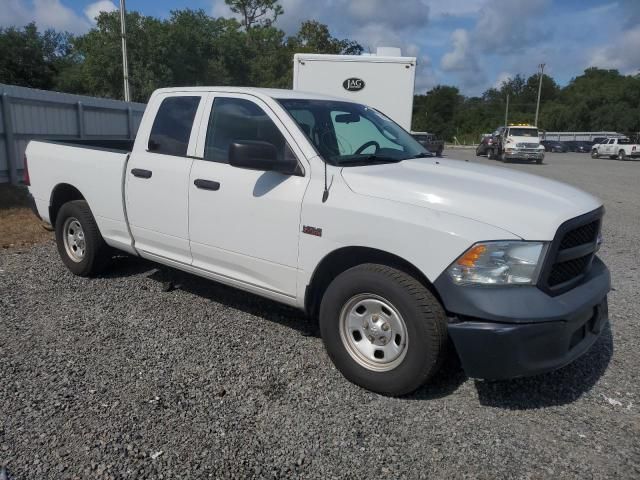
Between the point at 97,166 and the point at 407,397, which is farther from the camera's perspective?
the point at 97,166

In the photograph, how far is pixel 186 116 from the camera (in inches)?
178

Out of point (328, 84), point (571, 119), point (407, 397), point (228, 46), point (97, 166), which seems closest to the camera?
point (407, 397)

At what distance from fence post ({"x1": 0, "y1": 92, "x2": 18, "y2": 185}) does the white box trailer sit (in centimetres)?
563

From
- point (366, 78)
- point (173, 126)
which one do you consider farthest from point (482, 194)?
point (366, 78)

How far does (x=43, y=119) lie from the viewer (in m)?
11.7

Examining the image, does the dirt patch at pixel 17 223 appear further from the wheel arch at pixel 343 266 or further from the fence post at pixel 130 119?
the wheel arch at pixel 343 266

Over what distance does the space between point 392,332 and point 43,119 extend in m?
11.0

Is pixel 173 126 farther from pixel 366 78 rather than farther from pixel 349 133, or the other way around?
pixel 366 78

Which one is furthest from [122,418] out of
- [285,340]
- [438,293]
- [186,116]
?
[186,116]

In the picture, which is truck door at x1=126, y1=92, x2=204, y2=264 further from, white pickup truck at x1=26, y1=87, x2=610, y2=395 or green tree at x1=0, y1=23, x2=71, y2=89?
green tree at x1=0, y1=23, x2=71, y2=89

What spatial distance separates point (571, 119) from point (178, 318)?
94.4 m

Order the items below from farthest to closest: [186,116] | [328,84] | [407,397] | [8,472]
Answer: [328,84] < [186,116] < [407,397] < [8,472]

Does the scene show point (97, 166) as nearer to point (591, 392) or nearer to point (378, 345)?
point (378, 345)

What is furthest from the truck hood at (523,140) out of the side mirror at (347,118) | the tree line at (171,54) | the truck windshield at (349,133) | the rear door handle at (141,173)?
the rear door handle at (141,173)
